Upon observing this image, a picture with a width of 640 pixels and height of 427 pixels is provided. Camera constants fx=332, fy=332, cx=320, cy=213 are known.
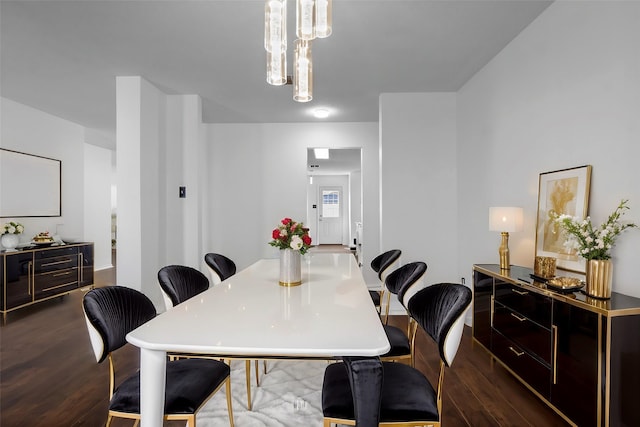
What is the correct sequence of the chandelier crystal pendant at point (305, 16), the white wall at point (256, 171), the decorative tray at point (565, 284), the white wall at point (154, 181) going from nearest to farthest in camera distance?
1. the chandelier crystal pendant at point (305, 16)
2. the decorative tray at point (565, 284)
3. the white wall at point (154, 181)
4. the white wall at point (256, 171)

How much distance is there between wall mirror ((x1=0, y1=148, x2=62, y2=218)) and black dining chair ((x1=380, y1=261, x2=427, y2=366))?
5.27 m

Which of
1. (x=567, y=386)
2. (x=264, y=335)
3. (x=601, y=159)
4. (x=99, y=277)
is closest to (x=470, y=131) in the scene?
(x=601, y=159)

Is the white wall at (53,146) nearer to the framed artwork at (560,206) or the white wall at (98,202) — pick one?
the white wall at (98,202)

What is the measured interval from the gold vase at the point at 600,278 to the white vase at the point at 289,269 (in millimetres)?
1691

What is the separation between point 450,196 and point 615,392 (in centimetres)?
290

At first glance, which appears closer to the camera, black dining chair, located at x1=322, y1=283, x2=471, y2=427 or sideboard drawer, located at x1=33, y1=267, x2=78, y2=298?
black dining chair, located at x1=322, y1=283, x2=471, y2=427

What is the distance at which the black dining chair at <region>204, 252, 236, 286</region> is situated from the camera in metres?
2.70

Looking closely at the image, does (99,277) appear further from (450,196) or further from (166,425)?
(450,196)

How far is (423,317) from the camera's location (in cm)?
174

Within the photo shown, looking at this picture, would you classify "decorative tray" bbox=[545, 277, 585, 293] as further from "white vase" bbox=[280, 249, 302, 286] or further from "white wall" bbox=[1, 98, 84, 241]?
"white wall" bbox=[1, 98, 84, 241]

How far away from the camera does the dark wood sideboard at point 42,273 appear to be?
410cm

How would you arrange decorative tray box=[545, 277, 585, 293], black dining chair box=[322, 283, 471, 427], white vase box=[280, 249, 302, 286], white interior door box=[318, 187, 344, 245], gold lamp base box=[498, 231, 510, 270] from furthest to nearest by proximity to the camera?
white interior door box=[318, 187, 344, 245] → gold lamp base box=[498, 231, 510, 270] → white vase box=[280, 249, 302, 286] → decorative tray box=[545, 277, 585, 293] → black dining chair box=[322, 283, 471, 427]

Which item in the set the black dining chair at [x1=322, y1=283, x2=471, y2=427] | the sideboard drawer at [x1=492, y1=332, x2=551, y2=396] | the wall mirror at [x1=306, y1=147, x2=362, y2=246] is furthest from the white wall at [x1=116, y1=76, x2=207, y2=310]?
the wall mirror at [x1=306, y1=147, x2=362, y2=246]

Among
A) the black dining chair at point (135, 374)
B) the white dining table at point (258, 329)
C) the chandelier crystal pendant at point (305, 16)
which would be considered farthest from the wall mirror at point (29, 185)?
the chandelier crystal pendant at point (305, 16)
